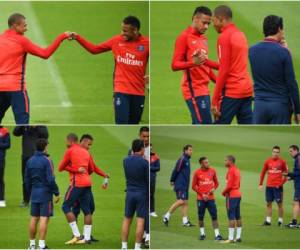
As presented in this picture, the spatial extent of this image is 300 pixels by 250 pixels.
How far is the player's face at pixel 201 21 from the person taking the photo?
8.11m

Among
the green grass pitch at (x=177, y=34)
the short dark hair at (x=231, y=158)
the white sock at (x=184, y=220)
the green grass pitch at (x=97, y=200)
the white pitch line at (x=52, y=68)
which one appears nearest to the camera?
the green grass pitch at (x=97, y=200)

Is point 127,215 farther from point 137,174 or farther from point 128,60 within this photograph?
point 128,60

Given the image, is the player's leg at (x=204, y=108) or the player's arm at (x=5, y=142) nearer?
the player's leg at (x=204, y=108)

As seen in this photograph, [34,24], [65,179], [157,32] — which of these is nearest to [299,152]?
[65,179]

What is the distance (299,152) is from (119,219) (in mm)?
1719

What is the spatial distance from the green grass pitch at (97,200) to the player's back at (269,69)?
49.6 inches

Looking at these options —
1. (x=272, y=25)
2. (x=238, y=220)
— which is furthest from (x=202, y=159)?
(x=272, y=25)

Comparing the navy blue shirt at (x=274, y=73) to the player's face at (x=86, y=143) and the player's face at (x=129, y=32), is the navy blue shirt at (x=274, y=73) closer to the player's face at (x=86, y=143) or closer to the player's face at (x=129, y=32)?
the player's face at (x=129, y=32)

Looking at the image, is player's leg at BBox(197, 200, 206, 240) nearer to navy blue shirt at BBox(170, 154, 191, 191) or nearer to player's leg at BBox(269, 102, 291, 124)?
navy blue shirt at BBox(170, 154, 191, 191)

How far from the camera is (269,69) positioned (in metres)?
7.60

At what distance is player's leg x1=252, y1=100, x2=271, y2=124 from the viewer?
7727mm

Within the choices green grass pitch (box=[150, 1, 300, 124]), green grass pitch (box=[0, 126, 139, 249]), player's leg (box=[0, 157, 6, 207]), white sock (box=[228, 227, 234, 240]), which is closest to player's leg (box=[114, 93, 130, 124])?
green grass pitch (box=[0, 126, 139, 249])

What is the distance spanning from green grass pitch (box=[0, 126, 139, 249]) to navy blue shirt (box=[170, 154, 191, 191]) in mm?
487

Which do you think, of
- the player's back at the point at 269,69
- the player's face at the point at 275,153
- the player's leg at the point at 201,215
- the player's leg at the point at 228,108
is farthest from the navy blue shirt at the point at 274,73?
the player's leg at the point at 201,215
